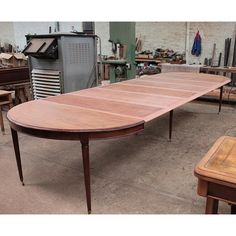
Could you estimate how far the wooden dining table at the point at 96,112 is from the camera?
187 cm

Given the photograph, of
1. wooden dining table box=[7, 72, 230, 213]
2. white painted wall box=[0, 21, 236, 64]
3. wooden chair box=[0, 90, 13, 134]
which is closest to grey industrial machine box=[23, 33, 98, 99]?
wooden chair box=[0, 90, 13, 134]

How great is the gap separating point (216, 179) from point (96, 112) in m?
1.18

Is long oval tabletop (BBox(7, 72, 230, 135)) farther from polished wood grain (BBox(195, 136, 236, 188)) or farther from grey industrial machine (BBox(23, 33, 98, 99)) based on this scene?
grey industrial machine (BBox(23, 33, 98, 99))

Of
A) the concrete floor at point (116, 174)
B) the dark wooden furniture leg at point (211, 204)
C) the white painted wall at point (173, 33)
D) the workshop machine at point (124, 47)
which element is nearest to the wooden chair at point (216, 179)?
the dark wooden furniture leg at point (211, 204)

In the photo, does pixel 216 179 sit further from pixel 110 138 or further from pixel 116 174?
pixel 116 174

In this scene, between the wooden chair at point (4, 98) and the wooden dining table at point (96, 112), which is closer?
the wooden dining table at point (96, 112)

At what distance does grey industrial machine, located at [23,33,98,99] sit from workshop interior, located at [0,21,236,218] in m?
0.01

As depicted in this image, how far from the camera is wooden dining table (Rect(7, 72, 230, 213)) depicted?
1.87m

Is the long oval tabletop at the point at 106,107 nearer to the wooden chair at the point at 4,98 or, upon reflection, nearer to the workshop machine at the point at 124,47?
the workshop machine at the point at 124,47

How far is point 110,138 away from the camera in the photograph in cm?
190

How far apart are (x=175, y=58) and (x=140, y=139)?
4396 mm

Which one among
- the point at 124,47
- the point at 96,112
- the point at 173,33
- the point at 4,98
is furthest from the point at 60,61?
the point at 173,33

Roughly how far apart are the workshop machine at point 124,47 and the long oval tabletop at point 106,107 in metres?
1.24

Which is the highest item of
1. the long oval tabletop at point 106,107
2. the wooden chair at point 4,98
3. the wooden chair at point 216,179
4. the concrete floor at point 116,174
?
the long oval tabletop at point 106,107
